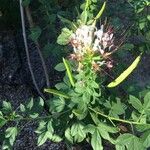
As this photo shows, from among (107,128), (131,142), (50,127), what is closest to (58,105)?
(50,127)

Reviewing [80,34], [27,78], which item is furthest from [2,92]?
[80,34]

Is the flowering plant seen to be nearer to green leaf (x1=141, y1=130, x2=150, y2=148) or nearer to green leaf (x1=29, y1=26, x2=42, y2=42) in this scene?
green leaf (x1=141, y1=130, x2=150, y2=148)

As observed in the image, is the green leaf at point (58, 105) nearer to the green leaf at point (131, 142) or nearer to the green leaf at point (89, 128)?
the green leaf at point (89, 128)

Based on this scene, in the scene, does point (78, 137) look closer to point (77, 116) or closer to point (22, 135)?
point (77, 116)

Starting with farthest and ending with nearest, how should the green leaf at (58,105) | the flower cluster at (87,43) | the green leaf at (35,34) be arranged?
the green leaf at (35,34) → the green leaf at (58,105) → the flower cluster at (87,43)

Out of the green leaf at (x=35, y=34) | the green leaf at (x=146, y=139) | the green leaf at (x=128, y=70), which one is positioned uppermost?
the green leaf at (x=128, y=70)

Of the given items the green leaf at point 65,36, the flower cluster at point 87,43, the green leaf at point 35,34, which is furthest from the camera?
the green leaf at point 35,34

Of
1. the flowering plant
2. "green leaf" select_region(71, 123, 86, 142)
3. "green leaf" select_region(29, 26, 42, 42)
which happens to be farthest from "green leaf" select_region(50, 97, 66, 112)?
"green leaf" select_region(29, 26, 42, 42)

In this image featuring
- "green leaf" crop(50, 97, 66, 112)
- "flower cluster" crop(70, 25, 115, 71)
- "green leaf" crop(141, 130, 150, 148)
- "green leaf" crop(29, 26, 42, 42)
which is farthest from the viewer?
"green leaf" crop(29, 26, 42, 42)

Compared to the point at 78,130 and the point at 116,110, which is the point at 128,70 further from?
the point at 78,130

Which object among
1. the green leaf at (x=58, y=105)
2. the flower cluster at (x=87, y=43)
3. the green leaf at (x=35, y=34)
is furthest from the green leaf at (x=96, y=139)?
the green leaf at (x=35, y=34)

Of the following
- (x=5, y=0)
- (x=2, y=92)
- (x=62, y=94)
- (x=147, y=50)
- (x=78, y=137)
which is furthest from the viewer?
(x=5, y=0)
